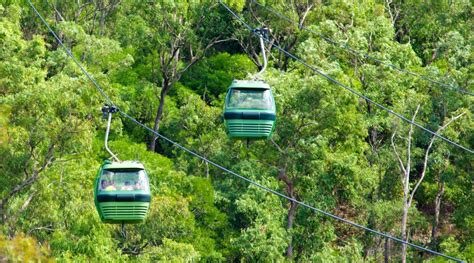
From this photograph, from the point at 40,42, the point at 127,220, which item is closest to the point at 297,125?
the point at 40,42

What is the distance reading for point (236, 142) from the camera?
174 feet

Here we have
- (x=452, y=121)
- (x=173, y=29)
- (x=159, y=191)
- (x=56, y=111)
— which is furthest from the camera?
(x=173, y=29)

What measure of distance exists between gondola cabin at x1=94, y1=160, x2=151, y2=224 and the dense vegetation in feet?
17.7

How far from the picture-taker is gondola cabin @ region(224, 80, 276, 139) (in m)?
33.0

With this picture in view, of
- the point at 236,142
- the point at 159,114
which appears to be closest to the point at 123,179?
the point at 236,142

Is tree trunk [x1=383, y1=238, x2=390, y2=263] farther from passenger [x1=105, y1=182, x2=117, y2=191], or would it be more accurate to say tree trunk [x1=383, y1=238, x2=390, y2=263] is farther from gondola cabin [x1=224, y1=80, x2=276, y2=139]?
passenger [x1=105, y1=182, x2=117, y2=191]

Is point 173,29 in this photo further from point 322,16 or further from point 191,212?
point 191,212

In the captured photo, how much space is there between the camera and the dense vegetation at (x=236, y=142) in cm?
4550

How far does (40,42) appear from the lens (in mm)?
51125

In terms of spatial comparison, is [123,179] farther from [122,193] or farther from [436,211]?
[436,211]

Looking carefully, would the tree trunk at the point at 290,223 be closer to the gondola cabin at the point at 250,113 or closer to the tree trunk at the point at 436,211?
the tree trunk at the point at 436,211

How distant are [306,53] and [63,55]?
7.57 metres

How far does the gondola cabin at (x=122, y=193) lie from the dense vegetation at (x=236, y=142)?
5.39 m

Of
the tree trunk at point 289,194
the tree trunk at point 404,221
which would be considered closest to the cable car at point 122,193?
the tree trunk at point 289,194
